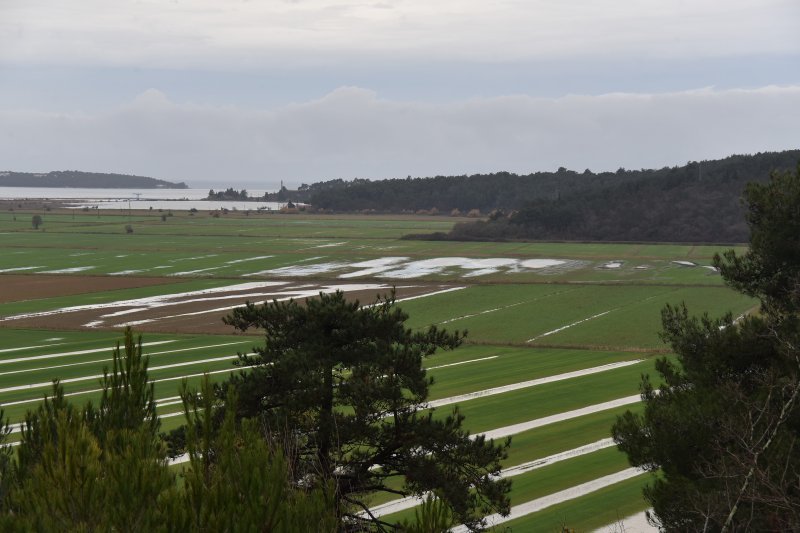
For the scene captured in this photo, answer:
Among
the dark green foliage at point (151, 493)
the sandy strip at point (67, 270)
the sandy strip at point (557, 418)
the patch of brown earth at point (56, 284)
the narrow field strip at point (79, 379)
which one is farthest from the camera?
the sandy strip at point (67, 270)

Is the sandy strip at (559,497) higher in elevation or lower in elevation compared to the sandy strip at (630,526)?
lower

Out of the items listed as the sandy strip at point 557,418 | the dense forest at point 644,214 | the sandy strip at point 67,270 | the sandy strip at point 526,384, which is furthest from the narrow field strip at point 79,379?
the dense forest at point 644,214

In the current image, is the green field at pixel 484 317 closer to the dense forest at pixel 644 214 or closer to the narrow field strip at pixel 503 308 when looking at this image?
the narrow field strip at pixel 503 308

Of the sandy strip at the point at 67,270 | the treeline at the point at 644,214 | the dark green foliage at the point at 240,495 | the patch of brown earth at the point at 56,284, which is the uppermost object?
the dark green foliage at the point at 240,495

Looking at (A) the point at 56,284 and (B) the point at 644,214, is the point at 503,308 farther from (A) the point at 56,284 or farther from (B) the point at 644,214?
(B) the point at 644,214

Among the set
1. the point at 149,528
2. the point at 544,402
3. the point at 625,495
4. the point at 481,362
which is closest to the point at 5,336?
the point at 481,362

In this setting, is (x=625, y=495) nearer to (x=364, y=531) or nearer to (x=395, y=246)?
(x=364, y=531)

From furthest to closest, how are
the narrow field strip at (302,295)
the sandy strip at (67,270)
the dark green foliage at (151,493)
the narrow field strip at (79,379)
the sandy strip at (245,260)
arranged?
1. the sandy strip at (245,260)
2. the sandy strip at (67,270)
3. the narrow field strip at (302,295)
4. the narrow field strip at (79,379)
5. the dark green foliage at (151,493)
